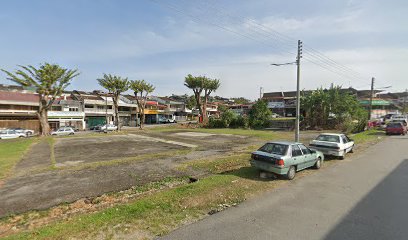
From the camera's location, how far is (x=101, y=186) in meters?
8.65

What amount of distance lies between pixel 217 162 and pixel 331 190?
607 centimetres

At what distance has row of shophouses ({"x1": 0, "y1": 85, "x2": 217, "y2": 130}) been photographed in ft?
134

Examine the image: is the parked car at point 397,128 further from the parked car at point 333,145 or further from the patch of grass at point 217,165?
the patch of grass at point 217,165

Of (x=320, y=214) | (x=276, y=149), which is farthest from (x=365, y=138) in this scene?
(x=320, y=214)

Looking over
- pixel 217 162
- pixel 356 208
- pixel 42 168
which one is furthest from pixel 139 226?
pixel 42 168

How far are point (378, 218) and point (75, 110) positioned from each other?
192 ft

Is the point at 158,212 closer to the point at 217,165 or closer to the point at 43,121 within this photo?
the point at 217,165

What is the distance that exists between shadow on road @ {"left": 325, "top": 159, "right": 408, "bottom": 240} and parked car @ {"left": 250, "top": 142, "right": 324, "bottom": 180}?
274cm

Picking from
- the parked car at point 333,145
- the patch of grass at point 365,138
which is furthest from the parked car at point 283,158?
the patch of grass at point 365,138

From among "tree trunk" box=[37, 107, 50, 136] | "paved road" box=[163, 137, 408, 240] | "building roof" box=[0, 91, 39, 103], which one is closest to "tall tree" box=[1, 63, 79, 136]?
"tree trunk" box=[37, 107, 50, 136]

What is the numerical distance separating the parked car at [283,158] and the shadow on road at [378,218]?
8.98 ft

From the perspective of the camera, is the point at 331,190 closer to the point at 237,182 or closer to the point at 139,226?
the point at 237,182

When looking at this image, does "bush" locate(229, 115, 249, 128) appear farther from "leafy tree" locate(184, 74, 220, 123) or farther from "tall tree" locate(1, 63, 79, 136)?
"tall tree" locate(1, 63, 79, 136)

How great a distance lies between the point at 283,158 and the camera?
8883mm
